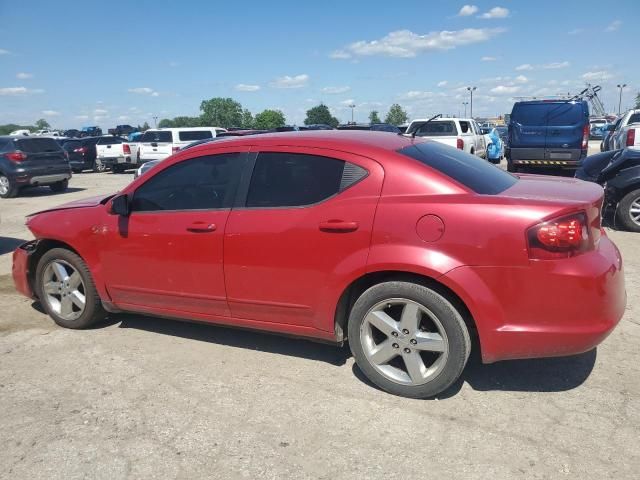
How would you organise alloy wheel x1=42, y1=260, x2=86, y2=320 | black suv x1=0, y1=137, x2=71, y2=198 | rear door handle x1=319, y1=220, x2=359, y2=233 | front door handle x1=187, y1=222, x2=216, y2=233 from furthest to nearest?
black suv x1=0, y1=137, x2=71, y2=198
alloy wheel x1=42, y1=260, x2=86, y2=320
front door handle x1=187, y1=222, x2=216, y2=233
rear door handle x1=319, y1=220, x2=359, y2=233

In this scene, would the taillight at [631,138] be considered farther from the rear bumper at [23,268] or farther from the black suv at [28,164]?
the black suv at [28,164]

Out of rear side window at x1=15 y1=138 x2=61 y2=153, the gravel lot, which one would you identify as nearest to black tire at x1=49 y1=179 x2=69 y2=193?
rear side window at x1=15 y1=138 x2=61 y2=153

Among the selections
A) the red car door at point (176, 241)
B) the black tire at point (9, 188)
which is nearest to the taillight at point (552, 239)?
the red car door at point (176, 241)

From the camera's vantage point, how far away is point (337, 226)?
330cm

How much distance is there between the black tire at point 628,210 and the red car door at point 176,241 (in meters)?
6.51

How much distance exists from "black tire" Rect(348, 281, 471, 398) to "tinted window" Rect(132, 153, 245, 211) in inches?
48.4

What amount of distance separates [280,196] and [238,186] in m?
0.36

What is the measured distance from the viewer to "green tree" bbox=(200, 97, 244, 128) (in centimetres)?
11319

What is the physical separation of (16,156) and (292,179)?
46.5 ft

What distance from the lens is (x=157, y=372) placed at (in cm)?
379

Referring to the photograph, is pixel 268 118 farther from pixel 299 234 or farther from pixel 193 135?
pixel 299 234

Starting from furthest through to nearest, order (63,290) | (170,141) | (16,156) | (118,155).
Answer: (118,155) → (170,141) → (16,156) → (63,290)

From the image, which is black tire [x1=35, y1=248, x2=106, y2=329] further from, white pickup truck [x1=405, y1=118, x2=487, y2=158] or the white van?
the white van

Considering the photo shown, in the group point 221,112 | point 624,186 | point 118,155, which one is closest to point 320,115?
point 221,112
